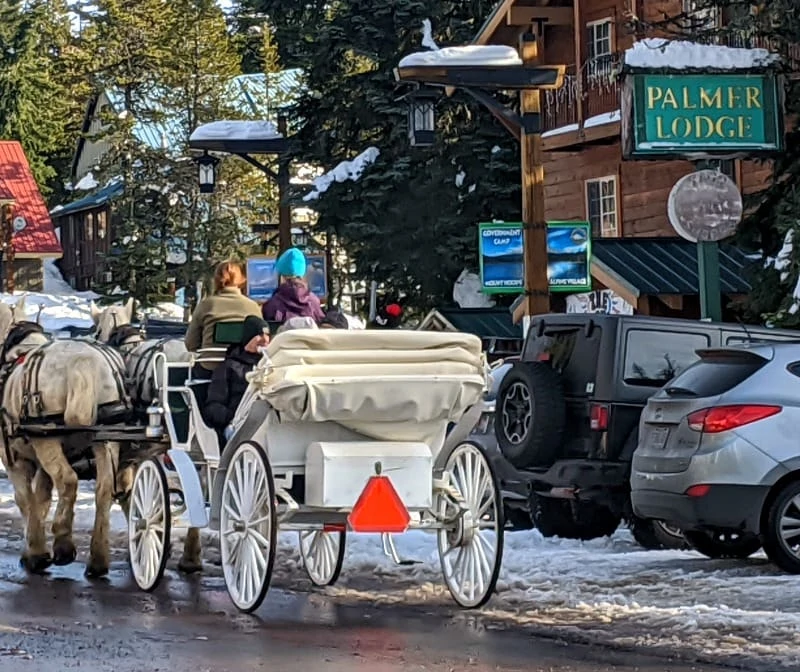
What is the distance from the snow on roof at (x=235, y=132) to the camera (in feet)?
83.5

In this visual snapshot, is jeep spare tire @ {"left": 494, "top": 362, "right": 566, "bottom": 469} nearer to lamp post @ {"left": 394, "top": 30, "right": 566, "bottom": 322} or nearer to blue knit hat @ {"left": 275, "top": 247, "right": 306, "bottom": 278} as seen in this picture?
blue knit hat @ {"left": 275, "top": 247, "right": 306, "bottom": 278}

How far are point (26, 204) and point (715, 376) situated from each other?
6063 centimetres

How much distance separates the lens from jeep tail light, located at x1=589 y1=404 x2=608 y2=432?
1262 cm

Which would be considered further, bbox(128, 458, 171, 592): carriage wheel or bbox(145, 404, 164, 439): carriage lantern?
bbox(145, 404, 164, 439): carriage lantern

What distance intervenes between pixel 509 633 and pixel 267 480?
1708 mm

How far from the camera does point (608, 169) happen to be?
29.1 meters

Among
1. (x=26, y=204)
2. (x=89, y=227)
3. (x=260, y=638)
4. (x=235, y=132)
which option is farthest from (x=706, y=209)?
(x=89, y=227)

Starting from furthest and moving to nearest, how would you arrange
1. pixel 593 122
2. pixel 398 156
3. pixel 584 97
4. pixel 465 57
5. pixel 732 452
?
1. pixel 398 156
2. pixel 584 97
3. pixel 593 122
4. pixel 465 57
5. pixel 732 452

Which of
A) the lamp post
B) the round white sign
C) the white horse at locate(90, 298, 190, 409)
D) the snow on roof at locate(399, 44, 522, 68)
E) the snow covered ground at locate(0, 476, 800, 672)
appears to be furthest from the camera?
the lamp post

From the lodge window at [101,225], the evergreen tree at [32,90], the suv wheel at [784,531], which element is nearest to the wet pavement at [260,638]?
the suv wheel at [784,531]

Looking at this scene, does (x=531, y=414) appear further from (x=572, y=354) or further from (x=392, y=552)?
(x=392, y=552)

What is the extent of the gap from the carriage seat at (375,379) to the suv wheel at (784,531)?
7.75 feet

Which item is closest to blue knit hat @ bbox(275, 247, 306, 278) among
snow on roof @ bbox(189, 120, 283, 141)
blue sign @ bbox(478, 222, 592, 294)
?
blue sign @ bbox(478, 222, 592, 294)

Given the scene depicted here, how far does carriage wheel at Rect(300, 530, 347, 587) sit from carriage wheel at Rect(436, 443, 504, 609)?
1.08 m
